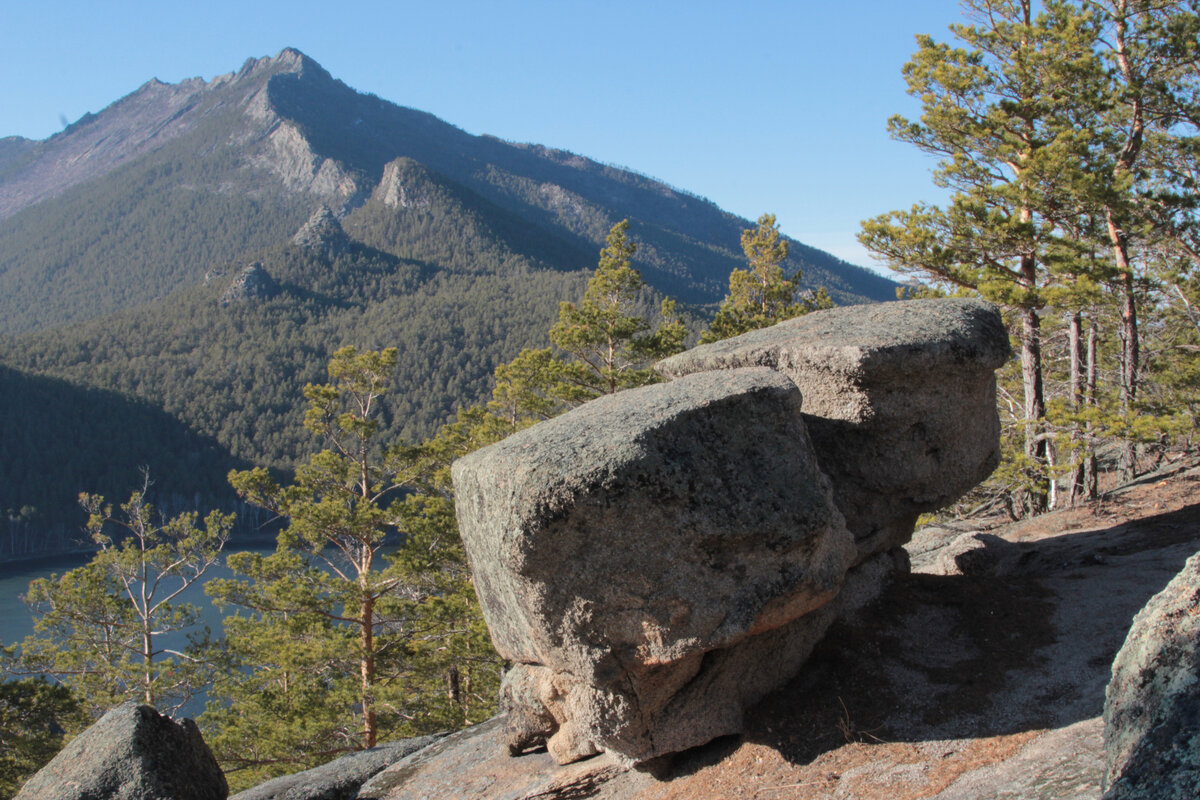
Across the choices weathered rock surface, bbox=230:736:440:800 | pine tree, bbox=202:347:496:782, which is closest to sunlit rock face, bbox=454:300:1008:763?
weathered rock surface, bbox=230:736:440:800

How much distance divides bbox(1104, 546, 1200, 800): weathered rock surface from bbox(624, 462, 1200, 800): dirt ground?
1.24 metres

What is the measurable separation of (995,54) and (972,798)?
1461 cm

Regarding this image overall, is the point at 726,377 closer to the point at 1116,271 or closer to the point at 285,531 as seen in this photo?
the point at 1116,271

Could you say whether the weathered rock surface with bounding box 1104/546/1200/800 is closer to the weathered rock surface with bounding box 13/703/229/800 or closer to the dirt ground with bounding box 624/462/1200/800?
the dirt ground with bounding box 624/462/1200/800

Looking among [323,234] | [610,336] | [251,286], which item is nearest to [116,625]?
[610,336]

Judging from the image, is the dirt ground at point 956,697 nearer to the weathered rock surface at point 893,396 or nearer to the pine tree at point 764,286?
the weathered rock surface at point 893,396

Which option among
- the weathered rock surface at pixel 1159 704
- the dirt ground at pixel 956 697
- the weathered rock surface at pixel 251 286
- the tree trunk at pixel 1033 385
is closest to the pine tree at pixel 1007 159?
the tree trunk at pixel 1033 385

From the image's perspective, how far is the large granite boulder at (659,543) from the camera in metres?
5.84

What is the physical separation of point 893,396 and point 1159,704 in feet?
15.2

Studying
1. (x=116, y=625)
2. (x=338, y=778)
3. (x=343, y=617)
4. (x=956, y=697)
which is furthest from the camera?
(x=116, y=625)

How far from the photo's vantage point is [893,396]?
7773mm

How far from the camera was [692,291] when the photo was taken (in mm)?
187750

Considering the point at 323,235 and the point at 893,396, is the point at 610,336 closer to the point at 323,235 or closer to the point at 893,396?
the point at 893,396

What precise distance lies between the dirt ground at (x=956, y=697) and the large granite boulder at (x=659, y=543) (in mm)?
514
